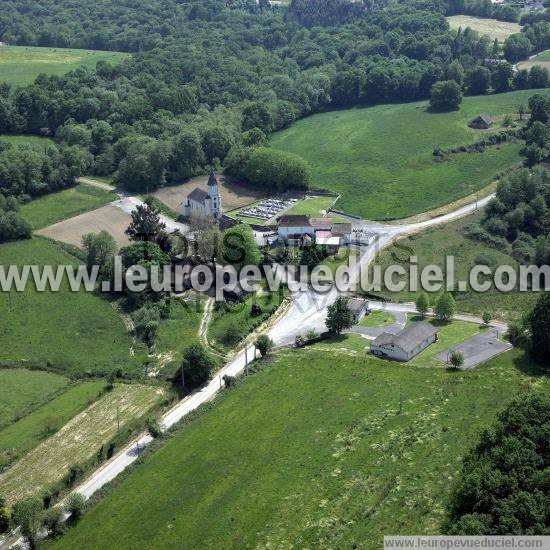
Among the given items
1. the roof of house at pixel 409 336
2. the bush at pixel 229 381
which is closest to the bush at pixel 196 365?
the bush at pixel 229 381

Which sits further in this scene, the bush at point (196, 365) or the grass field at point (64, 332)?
the grass field at point (64, 332)

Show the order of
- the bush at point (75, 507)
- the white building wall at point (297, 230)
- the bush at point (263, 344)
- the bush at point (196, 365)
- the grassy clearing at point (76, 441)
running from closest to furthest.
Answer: the bush at point (75, 507)
the grassy clearing at point (76, 441)
the bush at point (196, 365)
the bush at point (263, 344)
the white building wall at point (297, 230)

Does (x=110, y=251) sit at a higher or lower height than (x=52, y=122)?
lower

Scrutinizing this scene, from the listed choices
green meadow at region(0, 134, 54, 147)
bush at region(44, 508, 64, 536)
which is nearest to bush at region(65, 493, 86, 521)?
bush at region(44, 508, 64, 536)

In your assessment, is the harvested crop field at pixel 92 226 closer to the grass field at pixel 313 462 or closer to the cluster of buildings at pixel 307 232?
the cluster of buildings at pixel 307 232

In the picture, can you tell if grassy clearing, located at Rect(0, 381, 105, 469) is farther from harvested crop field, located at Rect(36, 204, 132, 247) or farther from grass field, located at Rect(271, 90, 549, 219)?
grass field, located at Rect(271, 90, 549, 219)

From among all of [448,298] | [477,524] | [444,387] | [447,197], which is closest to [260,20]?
[447,197]

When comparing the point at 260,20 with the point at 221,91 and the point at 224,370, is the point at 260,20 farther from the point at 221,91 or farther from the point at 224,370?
the point at 224,370
